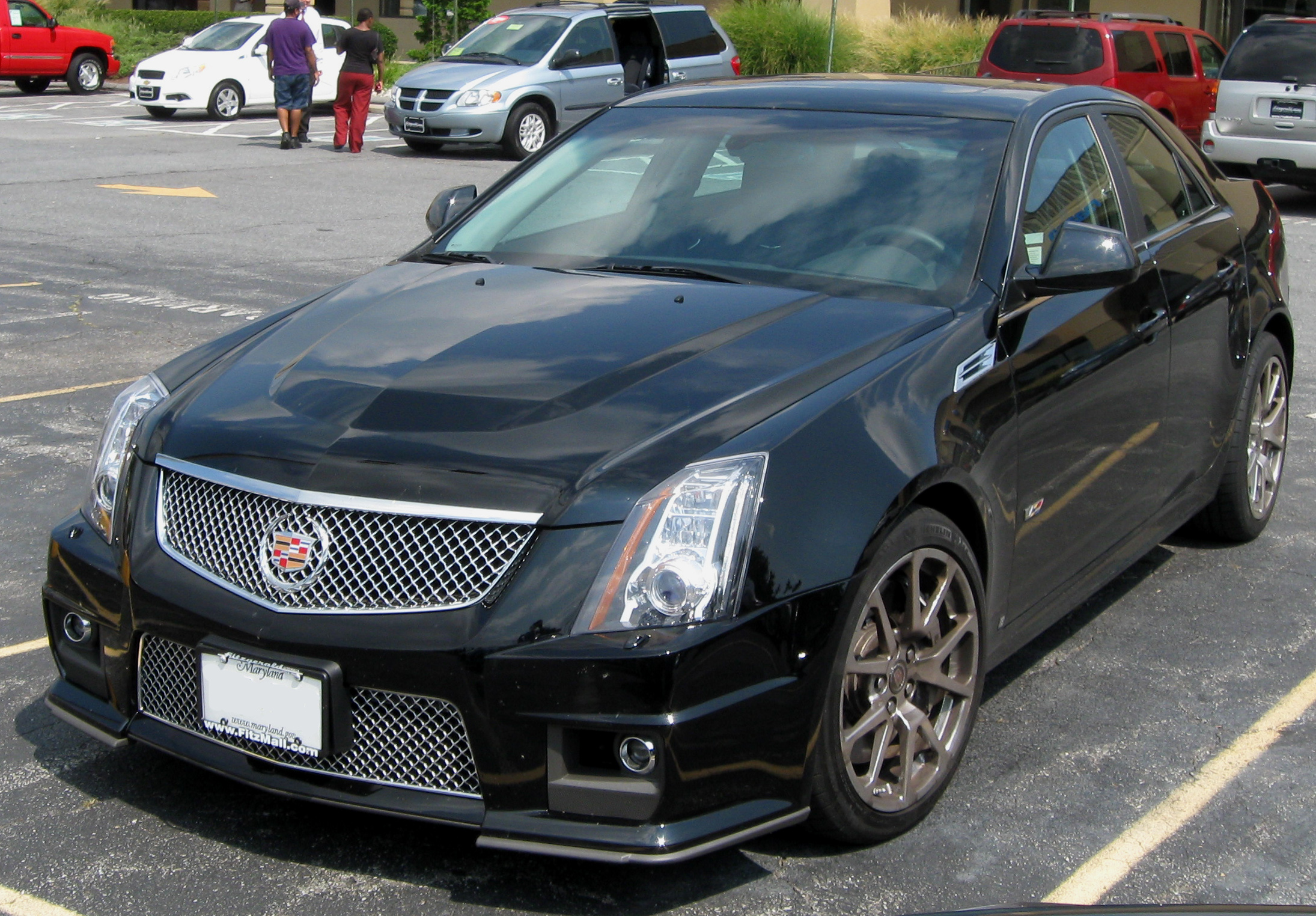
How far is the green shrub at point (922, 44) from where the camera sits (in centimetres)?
2777

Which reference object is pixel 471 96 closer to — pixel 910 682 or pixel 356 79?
pixel 356 79

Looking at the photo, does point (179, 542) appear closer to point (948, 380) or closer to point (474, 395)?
point (474, 395)

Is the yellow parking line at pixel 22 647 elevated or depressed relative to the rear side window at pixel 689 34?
depressed

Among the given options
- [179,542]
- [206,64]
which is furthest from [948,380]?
[206,64]

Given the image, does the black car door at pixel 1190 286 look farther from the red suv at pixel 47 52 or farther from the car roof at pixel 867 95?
the red suv at pixel 47 52

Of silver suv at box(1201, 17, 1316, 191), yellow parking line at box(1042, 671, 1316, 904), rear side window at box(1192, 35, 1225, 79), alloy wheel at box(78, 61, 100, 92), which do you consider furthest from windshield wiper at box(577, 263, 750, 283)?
alloy wheel at box(78, 61, 100, 92)

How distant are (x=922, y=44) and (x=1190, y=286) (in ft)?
80.5

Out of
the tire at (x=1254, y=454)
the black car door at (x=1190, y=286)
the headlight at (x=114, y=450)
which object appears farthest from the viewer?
the tire at (x=1254, y=454)

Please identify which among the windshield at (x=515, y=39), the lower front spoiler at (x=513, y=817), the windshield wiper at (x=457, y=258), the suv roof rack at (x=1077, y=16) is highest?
the suv roof rack at (x=1077, y=16)

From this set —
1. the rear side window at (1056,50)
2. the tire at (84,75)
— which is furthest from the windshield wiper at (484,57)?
the tire at (84,75)

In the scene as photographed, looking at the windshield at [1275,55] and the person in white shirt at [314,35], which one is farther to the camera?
the person in white shirt at [314,35]

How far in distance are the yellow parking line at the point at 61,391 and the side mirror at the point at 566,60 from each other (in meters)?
13.1

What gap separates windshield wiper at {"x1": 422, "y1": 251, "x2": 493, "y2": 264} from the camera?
4543 mm

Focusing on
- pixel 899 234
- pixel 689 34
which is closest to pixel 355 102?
pixel 689 34
